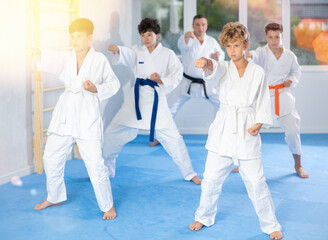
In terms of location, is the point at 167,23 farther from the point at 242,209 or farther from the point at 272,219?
the point at 272,219

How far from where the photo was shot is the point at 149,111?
3.45m

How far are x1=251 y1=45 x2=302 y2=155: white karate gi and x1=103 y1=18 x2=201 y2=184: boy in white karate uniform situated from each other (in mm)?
728

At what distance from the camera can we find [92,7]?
4609 mm

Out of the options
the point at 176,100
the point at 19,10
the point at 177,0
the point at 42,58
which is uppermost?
the point at 177,0

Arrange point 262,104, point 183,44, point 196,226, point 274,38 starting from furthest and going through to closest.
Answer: point 183,44, point 274,38, point 196,226, point 262,104

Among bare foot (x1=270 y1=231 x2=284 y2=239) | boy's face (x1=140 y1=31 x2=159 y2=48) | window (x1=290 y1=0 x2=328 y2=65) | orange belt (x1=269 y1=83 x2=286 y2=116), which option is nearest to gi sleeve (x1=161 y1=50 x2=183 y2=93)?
boy's face (x1=140 y1=31 x2=159 y2=48)

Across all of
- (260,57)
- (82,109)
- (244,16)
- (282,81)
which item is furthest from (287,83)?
(244,16)

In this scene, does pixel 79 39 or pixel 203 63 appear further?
pixel 79 39

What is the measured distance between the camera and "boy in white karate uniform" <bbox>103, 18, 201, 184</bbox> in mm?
3418

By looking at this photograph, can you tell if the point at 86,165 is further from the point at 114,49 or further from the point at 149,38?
the point at 149,38

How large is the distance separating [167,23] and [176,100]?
57.0 inches

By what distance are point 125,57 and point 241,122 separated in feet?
4.22

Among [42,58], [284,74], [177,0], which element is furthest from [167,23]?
[42,58]

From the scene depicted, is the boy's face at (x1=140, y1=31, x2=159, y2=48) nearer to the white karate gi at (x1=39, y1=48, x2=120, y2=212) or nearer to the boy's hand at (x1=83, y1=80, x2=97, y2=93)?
the white karate gi at (x1=39, y1=48, x2=120, y2=212)
